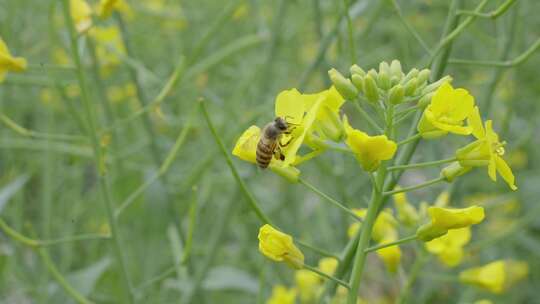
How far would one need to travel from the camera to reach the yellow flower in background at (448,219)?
0.87 metres

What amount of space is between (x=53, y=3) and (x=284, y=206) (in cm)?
97

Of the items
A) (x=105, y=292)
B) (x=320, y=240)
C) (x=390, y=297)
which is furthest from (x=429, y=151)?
(x=105, y=292)

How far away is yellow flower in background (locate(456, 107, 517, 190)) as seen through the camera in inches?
34.8

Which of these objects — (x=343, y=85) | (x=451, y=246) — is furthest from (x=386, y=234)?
(x=343, y=85)

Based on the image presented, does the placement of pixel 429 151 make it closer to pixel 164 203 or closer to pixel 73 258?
pixel 164 203

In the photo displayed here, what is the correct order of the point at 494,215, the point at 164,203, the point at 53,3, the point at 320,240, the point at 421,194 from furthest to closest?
the point at 494,215
the point at 421,194
the point at 320,240
the point at 164,203
the point at 53,3

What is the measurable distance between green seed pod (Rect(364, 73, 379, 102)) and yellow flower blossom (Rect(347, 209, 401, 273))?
8.7 inches

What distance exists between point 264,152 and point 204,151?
1.34 metres

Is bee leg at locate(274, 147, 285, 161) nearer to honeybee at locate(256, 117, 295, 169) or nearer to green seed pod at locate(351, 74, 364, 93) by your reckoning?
honeybee at locate(256, 117, 295, 169)

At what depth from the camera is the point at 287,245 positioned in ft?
3.08

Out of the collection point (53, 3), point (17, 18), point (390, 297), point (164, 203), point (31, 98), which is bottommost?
point (390, 297)

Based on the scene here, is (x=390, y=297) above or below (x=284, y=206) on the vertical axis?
below

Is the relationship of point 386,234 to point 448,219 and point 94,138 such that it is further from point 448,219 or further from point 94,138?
point 94,138

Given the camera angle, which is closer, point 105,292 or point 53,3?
point 53,3
